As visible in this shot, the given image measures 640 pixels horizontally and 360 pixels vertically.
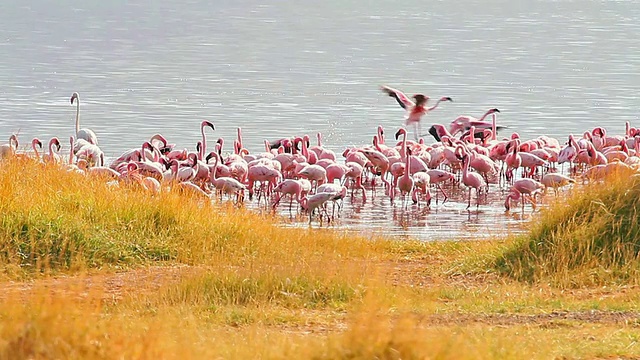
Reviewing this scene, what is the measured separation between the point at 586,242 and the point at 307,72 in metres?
28.6

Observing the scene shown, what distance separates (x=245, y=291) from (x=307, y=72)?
2979 centimetres

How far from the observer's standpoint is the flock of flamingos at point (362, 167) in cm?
1706

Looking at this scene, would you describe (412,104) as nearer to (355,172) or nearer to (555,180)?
(355,172)

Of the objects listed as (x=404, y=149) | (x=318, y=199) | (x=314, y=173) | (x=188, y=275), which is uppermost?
(x=404, y=149)

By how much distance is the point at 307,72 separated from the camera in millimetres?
39344

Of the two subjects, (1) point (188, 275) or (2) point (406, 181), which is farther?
(2) point (406, 181)

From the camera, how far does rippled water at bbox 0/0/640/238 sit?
2662cm

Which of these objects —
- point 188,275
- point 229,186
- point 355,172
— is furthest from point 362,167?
point 188,275

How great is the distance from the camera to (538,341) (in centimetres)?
775

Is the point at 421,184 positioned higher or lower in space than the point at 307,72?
lower

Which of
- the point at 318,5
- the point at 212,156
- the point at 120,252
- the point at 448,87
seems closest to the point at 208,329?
the point at 120,252

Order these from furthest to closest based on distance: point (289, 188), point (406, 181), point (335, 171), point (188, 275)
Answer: point (335, 171) < point (406, 181) < point (289, 188) < point (188, 275)

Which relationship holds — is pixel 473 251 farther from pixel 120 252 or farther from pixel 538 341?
pixel 538 341

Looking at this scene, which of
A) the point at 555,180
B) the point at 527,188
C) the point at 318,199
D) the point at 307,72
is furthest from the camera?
→ the point at 307,72
